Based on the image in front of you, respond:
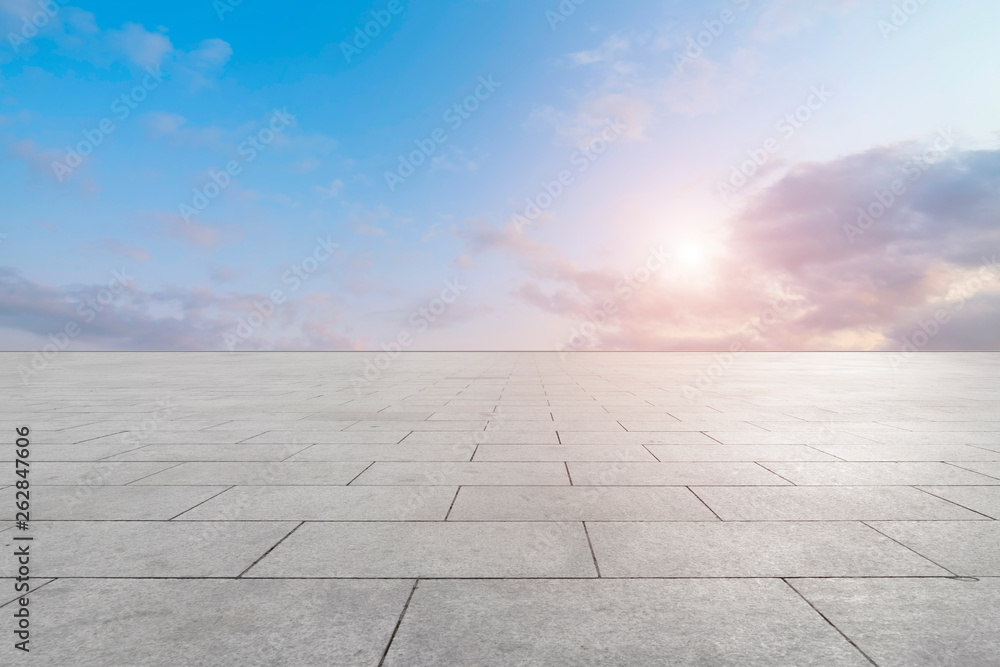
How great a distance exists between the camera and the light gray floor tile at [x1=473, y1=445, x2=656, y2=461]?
7418mm

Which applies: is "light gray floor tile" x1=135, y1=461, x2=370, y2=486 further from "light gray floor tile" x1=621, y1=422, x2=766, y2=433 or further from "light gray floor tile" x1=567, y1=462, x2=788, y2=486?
"light gray floor tile" x1=621, y1=422, x2=766, y2=433

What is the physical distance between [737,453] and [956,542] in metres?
3.16

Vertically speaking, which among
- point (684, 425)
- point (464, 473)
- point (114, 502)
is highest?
point (684, 425)

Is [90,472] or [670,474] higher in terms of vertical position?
[670,474]

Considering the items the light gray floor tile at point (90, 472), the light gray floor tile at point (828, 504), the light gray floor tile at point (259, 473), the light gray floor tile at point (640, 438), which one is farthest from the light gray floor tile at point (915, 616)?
the light gray floor tile at point (90, 472)

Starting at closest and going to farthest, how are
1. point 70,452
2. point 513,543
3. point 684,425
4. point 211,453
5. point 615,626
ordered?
point 615,626
point 513,543
point 211,453
point 70,452
point 684,425

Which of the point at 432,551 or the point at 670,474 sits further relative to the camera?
the point at 670,474

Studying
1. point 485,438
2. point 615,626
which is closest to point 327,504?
point 615,626

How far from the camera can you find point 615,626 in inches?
127

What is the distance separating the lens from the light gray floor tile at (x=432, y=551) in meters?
3.97

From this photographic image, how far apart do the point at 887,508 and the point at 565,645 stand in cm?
420

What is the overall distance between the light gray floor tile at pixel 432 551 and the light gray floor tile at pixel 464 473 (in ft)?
4.48

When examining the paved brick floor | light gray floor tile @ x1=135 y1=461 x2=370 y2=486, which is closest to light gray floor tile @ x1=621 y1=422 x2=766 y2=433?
the paved brick floor

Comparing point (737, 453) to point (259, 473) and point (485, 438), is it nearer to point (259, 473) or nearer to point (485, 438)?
point (485, 438)
